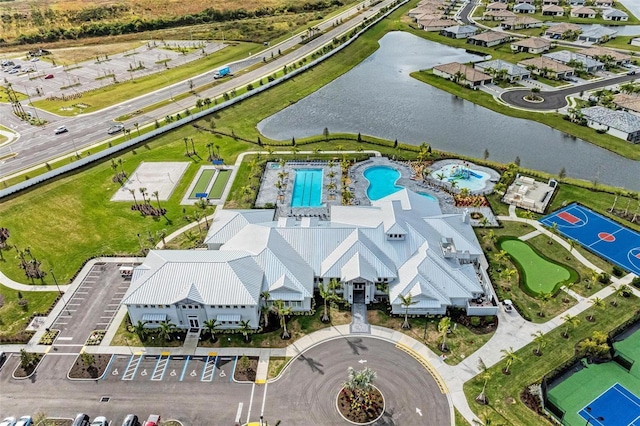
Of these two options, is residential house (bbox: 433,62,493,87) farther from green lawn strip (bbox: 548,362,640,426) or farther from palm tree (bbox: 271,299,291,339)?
palm tree (bbox: 271,299,291,339)

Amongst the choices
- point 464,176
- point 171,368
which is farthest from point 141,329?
point 464,176

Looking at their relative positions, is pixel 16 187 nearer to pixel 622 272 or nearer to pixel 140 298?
pixel 140 298

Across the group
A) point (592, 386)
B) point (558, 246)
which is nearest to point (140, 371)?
point (592, 386)

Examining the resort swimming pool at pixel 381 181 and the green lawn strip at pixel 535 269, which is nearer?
the green lawn strip at pixel 535 269

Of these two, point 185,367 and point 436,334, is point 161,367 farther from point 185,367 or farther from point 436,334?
point 436,334

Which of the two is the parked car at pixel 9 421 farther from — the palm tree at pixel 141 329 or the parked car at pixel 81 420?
the palm tree at pixel 141 329

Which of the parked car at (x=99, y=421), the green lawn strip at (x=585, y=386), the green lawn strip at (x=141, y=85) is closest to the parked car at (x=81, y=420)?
the parked car at (x=99, y=421)

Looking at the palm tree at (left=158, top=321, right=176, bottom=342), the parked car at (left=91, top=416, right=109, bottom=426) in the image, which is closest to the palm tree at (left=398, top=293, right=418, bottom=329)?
the palm tree at (left=158, top=321, right=176, bottom=342)
